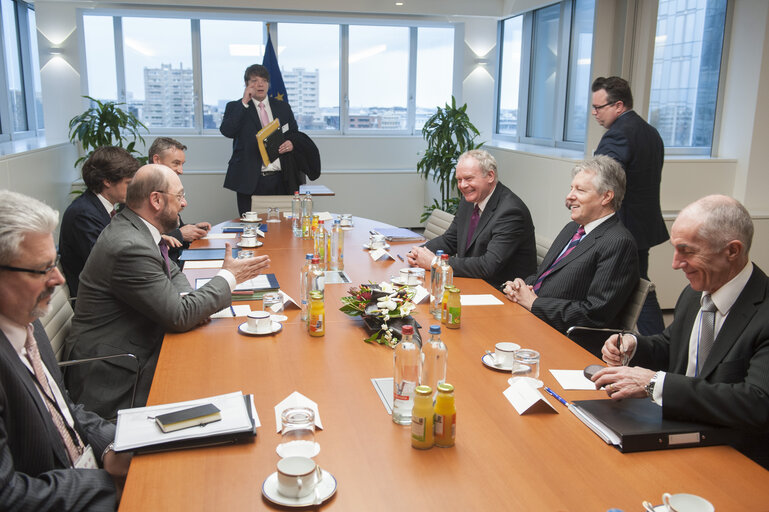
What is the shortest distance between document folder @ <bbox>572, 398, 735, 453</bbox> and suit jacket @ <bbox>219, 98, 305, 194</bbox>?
17.5ft

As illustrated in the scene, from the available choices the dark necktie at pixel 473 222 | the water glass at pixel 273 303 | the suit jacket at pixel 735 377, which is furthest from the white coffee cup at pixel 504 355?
the dark necktie at pixel 473 222

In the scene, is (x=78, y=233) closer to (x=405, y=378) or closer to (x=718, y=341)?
(x=405, y=378)

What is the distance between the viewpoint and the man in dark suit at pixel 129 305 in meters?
2.52

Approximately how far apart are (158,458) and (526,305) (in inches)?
75.0

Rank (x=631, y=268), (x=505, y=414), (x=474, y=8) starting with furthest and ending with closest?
(x=474, y=8) < (x=631, y=268) < (x=505, y=414)

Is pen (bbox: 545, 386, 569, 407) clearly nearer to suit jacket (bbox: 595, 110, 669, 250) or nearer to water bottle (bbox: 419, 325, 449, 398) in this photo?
water bottle (bbox: 419, 325, 449, 398)

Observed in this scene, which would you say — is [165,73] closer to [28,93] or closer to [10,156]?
[28,93]

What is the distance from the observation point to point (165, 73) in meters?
8.48

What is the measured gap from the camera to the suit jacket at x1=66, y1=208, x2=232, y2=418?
252 cm

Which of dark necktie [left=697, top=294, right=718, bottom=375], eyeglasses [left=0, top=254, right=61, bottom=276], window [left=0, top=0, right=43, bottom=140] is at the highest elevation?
window [left=0, top=0, right=43, bottom=140]

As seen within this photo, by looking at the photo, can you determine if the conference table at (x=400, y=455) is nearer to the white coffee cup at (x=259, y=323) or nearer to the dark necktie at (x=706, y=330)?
the white coffee cup at (x=259, y=323)

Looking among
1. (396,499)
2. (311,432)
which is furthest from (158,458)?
(396,499)

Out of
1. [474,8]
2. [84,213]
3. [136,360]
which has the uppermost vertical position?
[474,8]

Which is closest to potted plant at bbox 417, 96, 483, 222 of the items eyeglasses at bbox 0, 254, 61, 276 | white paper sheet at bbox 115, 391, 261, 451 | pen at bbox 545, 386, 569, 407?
pen at bbox 545, 386, 569, 407
